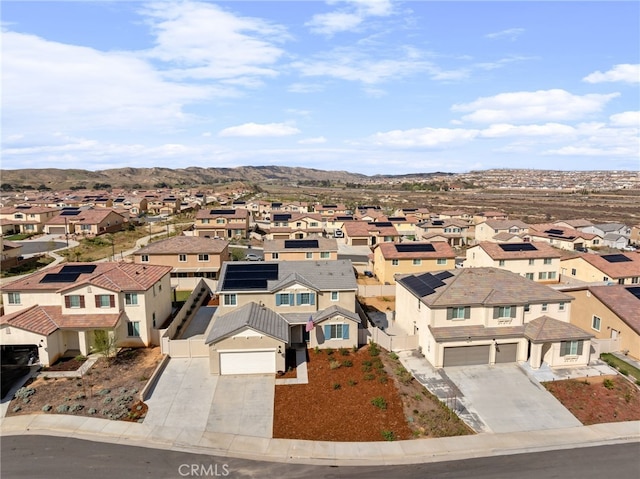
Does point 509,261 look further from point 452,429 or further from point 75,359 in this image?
point 75,359

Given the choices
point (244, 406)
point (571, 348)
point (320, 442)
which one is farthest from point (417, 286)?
point (244, 406)

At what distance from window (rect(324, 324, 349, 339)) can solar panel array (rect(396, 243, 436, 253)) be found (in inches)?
903

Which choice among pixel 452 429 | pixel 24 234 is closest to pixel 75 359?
pixel 452 429

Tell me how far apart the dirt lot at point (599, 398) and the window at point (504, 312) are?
5326 mm

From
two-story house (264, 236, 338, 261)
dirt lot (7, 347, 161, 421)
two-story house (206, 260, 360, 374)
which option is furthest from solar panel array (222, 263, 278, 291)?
two-story house (264, 236, 338, 261)

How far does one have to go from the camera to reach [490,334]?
30.3 metres

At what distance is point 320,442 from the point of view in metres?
22.2

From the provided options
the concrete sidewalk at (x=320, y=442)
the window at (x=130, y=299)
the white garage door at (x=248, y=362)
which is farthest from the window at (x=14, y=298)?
the white garage door at (x=248, y=362)

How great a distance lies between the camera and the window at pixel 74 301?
32.2 m

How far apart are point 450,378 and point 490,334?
4.57 m

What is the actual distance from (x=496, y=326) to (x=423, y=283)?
6.47 meters

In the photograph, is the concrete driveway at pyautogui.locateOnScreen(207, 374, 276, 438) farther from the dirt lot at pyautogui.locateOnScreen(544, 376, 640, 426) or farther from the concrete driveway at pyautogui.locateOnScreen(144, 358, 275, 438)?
the dirt lot at pyautogui.locateOnScreen(544, 376, 640, 426)

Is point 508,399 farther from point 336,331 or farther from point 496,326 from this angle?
point 336,331

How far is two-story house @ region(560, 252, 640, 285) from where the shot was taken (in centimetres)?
4709
